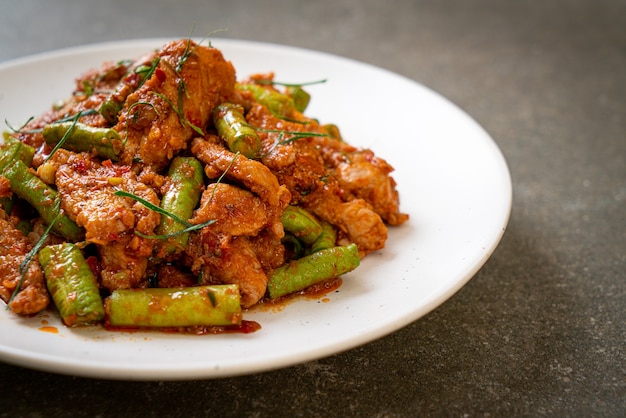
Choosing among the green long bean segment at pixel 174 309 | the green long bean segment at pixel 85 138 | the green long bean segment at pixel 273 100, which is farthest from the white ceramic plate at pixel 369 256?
the green long bean segment at pixel 85 138

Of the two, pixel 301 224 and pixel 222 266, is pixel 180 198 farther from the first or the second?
pixel 301 224

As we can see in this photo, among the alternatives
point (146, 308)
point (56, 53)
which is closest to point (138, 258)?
point (146, 308)

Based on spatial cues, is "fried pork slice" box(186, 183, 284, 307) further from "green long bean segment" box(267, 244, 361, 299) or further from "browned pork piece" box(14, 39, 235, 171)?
"browned pork piece" box(14, 39, 235, 171)

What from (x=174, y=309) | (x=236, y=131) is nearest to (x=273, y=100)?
(x=236, y=131)

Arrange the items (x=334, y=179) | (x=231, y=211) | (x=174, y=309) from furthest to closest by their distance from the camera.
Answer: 1. (x=334, y=179)
2. (x=231, y=211)
3. (x=174, y=309)

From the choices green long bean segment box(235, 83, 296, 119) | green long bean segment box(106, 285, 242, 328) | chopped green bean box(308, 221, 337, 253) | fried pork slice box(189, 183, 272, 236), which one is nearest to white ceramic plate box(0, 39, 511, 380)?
green long bean segment box(106, 285, 242, 328)

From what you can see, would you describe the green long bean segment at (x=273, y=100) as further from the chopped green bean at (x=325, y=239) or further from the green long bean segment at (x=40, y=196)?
the green long bean segment at (x=40, y=196)
